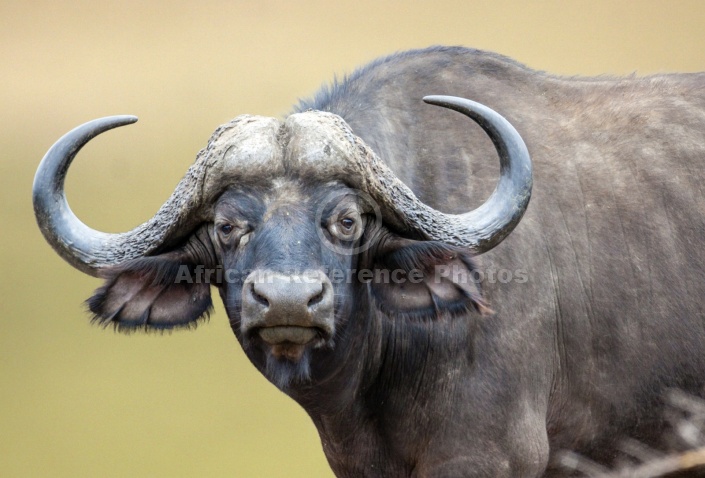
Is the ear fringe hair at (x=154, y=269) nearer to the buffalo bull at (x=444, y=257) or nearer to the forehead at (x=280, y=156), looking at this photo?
the buffalo bull at (x=444, y=257)

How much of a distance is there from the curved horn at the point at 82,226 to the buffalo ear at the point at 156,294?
8cm

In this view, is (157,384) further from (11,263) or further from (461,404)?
(461,404)

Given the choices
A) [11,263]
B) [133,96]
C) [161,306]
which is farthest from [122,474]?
[161,306]

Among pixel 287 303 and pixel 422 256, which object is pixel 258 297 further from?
pixel 422 256

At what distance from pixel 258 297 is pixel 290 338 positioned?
0.22 meters

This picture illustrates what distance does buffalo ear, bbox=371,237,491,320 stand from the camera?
4703 millimetres

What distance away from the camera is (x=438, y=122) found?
212 inches

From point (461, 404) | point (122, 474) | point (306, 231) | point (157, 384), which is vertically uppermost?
point (306, 231)

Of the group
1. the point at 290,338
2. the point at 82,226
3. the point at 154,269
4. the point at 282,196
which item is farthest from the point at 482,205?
the point at 82,226

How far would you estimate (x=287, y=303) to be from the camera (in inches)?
159

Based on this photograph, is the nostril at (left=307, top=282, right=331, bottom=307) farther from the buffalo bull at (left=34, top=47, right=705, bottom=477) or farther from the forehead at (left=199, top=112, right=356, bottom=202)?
the forehead at (left=199, top=112, right=356, bottom=202)

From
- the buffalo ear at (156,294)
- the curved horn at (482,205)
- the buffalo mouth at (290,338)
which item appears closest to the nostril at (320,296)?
the buffalo mouth at (290,338)

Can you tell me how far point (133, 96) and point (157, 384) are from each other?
7.60 ft

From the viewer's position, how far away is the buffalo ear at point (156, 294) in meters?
4.82
